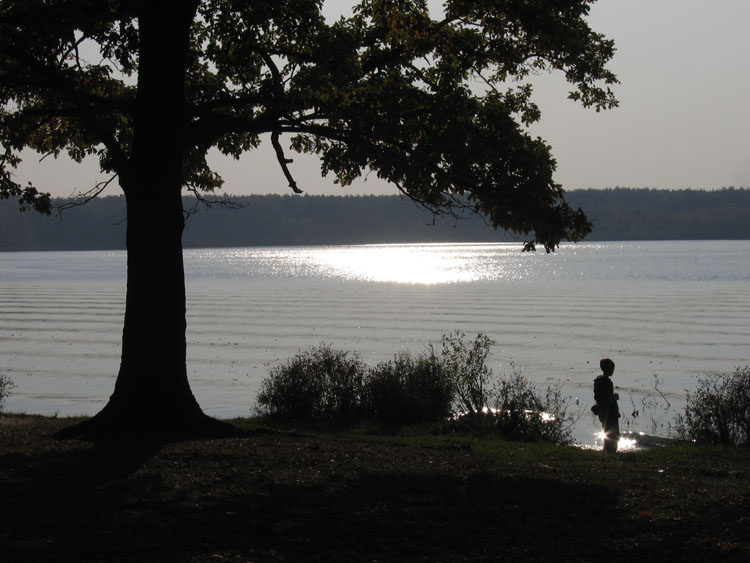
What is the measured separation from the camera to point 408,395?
17.7 metres

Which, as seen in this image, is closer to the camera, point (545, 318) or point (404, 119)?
point (404, 119)

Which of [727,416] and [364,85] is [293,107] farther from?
[727,416]

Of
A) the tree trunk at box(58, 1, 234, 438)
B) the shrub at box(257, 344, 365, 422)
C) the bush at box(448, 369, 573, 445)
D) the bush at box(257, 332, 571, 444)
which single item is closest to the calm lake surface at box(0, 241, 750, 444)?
the tree trunk at box(58, 1, 234, 438)

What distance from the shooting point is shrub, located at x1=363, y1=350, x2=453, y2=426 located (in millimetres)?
17562

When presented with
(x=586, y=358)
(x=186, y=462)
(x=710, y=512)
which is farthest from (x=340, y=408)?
(x=586, y=358)

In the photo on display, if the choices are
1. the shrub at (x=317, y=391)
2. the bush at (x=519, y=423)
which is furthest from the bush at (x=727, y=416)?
the shrub at (x=317, y=391)

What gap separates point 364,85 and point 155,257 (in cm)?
441

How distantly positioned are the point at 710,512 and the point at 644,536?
1200 mm

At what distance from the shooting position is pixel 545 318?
148 feet

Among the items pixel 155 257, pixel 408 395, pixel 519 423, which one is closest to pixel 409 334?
pixel 408 395

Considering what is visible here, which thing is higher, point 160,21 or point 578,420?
point 160,21

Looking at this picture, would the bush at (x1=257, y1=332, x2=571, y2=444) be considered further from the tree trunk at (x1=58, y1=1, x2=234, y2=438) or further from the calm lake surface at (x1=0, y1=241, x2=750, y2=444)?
the tree trunk at (x1=58, y1=1, x2=234, y2=438)

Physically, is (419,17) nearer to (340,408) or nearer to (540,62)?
(540,62)

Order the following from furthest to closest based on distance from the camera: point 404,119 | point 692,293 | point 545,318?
point 692,293 → point 545,318 → point 404,119
